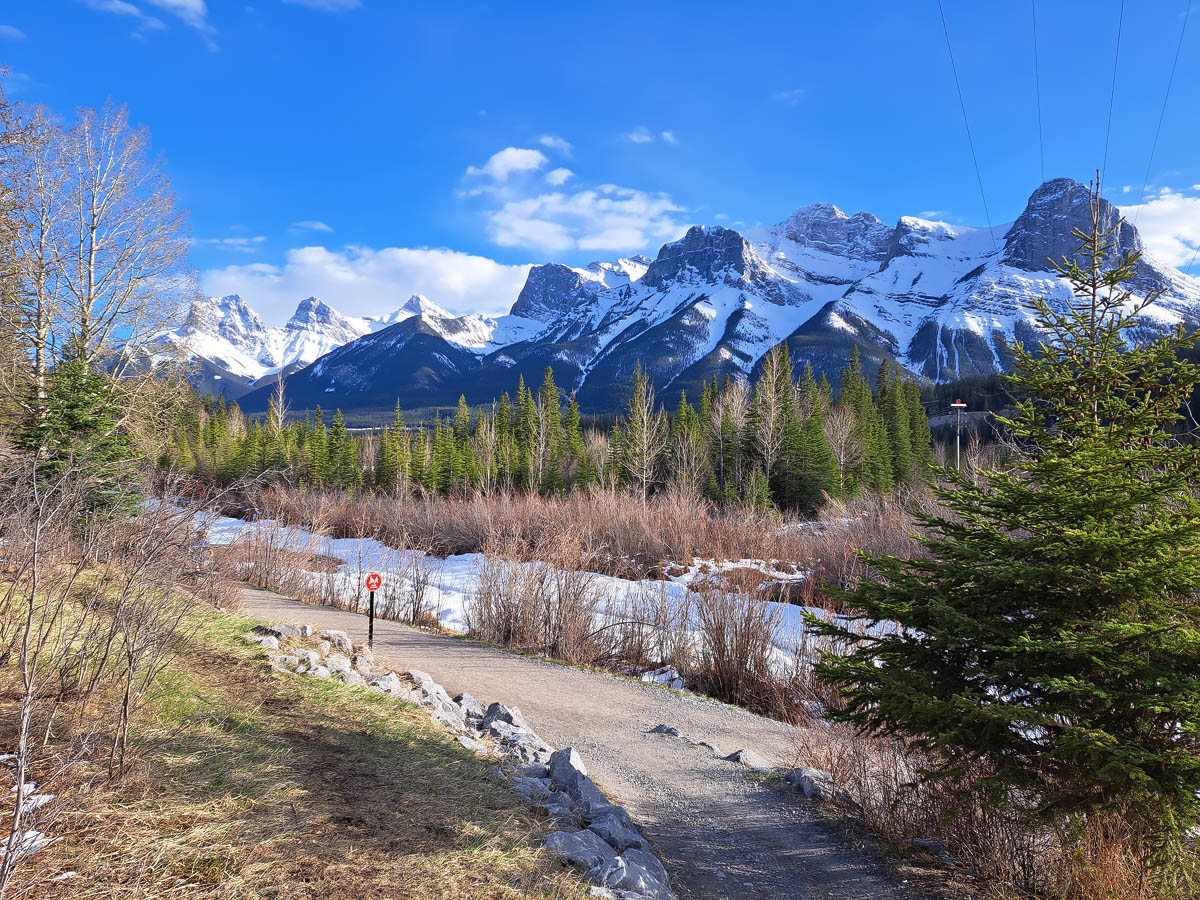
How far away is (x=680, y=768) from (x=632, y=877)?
109 inches

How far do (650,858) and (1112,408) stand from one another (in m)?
3.92

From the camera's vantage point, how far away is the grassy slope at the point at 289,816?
110 inches

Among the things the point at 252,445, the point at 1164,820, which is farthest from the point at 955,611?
the point at 252,445

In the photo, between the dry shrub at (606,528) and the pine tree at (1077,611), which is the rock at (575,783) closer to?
the pine tree at (1077,611)

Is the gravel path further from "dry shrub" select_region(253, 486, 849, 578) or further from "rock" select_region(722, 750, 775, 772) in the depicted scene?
"dry shrub" select_region(253, 486, 849, 578)

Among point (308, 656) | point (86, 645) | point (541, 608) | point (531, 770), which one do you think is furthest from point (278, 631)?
point (541, 608)

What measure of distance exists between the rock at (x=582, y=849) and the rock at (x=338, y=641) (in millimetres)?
5081

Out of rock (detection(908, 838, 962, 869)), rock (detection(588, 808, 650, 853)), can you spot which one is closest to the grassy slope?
rock (detection(588, 808, 650, 853))

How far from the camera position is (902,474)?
53.0m

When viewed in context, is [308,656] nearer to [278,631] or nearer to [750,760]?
[278,631]

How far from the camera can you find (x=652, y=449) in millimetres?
42875

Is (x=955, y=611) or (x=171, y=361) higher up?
(x=171, y=361)

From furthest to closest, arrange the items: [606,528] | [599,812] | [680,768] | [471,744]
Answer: [606,528]
[680,768]
[471,744]
[599,812]

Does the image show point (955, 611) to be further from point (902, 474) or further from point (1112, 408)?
point (902, 474)
